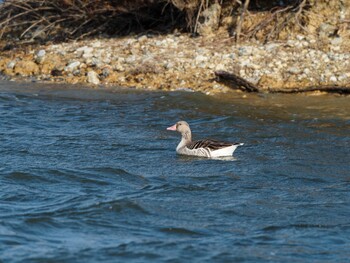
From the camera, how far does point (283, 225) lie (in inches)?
364

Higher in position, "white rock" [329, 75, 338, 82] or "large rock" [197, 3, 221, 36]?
"large rock" [197, 3, 221, 36]

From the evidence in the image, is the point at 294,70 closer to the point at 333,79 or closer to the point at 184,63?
the point at 333,79

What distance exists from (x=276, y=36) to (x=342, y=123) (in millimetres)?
4191

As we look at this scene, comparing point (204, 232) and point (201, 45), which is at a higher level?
point (201, 45)

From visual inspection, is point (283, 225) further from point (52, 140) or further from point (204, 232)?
point (52, 140)

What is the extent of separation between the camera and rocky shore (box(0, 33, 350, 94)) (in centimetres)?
1684

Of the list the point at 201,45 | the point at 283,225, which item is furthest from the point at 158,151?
the point at 201,45

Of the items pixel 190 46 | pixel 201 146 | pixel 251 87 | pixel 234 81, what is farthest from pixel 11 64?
pixel 201 146

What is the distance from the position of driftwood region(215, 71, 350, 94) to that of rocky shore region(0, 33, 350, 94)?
11 centimetres

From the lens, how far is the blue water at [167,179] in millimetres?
→ 8617

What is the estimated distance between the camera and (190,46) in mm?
18391

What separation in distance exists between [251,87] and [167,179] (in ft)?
19.0

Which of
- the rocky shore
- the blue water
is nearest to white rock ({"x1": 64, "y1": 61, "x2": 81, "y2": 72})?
the rocky shore

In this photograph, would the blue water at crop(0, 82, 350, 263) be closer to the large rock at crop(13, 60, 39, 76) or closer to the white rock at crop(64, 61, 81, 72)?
the white rock at crop(64, 61, 81, 72)
